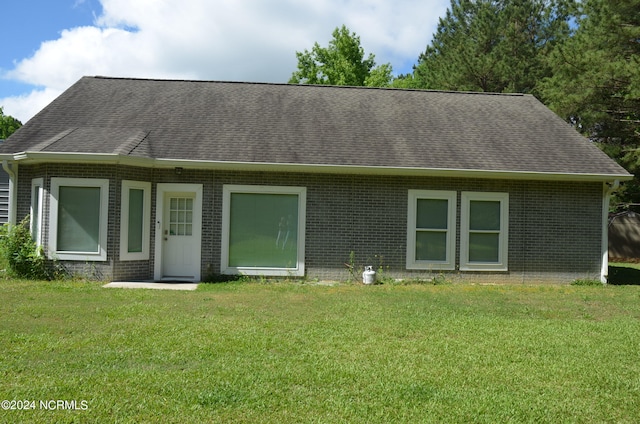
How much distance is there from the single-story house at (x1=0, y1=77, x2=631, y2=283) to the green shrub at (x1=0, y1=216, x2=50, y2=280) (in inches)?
10.2

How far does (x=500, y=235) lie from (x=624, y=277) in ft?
17.2

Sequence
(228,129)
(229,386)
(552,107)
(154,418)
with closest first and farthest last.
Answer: (154,418) → (229,386) → (228,129) → (552,107)

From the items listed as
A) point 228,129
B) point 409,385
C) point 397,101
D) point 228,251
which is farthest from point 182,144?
point 409,385

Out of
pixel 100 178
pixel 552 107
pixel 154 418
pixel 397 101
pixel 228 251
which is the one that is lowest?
pixel 154 418

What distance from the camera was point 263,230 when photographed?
43.4ft

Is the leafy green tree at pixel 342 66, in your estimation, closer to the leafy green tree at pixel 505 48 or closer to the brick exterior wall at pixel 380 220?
the leafy green tree at pixel 505 48

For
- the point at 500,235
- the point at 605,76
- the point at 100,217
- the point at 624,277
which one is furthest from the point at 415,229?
the point at 605,76

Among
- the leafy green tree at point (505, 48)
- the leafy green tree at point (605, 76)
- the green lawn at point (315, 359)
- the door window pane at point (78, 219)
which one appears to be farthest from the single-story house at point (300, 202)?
the leafy green tree at point (505, 48)

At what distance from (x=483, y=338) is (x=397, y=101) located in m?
11.0

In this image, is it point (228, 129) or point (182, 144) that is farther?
point (228, 129)

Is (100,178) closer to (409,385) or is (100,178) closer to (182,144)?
(182,144)

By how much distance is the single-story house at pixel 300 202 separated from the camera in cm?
1233

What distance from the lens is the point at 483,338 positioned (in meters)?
7.23

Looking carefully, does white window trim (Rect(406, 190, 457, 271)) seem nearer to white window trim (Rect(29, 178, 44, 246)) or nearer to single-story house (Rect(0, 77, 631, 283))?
single-story house (Rect(0, 77, 631, 283))
